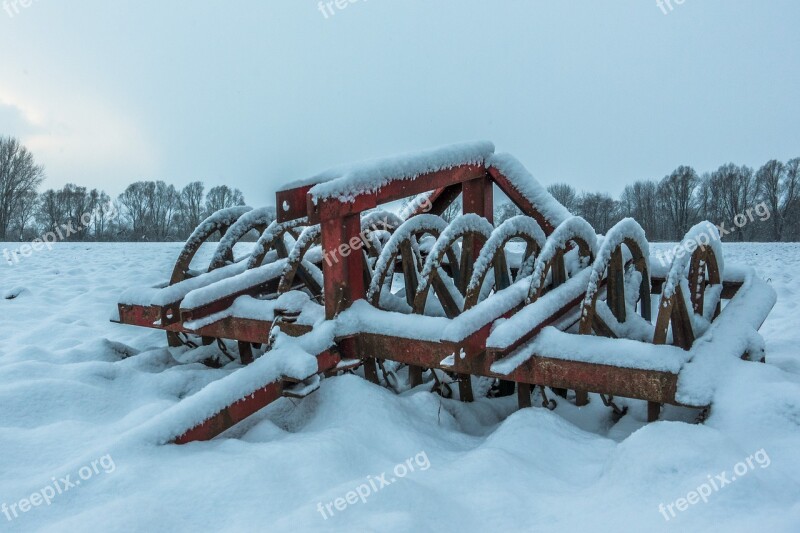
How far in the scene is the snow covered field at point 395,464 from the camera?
1.63 metres

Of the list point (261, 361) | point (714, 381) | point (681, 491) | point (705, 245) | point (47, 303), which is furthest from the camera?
point (47, 303)

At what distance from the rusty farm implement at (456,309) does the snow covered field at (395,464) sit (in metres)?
0.18

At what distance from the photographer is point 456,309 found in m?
3.44

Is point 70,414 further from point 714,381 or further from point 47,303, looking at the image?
point 47,303

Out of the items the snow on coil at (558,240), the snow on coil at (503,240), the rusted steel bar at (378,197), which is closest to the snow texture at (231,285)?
the rusted steel bar at (378,197)

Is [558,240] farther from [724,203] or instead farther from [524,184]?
[724,203]

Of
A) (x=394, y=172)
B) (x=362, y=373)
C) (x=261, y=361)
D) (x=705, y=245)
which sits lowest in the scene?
(x=362, y=373)

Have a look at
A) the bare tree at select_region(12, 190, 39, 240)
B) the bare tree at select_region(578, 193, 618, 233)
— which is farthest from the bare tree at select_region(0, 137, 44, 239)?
the bare tree at select_region(578, 193, 618, 233)

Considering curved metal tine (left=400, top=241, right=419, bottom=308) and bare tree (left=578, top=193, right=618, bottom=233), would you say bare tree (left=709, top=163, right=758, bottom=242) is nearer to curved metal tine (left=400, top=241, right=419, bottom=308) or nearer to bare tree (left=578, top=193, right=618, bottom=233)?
bare tree (left=578, top=193, right=618, bottom=233)

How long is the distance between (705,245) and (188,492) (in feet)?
8.77

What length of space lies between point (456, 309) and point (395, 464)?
1502mm

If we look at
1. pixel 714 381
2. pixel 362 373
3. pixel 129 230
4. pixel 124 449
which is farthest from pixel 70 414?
pixel 129 230

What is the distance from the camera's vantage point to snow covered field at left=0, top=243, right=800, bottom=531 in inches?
64.2

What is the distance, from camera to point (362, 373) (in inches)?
129
